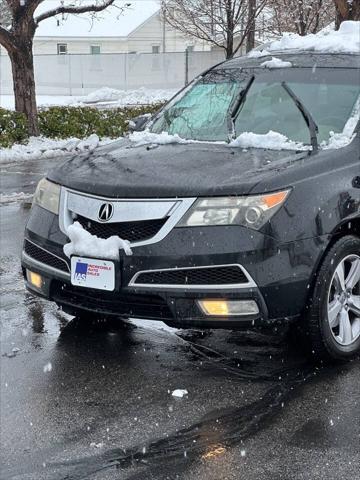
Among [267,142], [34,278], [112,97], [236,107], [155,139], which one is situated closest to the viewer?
[34,278]

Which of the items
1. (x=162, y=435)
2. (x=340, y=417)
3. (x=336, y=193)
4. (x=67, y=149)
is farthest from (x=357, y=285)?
(x=67, y=149)

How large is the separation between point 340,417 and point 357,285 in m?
1.00

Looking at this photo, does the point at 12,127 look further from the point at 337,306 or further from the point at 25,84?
the point at 337,306

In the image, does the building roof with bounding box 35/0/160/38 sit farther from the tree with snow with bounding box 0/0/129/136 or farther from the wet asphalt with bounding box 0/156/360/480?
the wet asphalt with bounding box 0/156/360/480

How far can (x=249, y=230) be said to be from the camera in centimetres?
356

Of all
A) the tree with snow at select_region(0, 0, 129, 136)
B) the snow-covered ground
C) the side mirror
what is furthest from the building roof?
the side mirror

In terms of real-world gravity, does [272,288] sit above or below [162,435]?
above

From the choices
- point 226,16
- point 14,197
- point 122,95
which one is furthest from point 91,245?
point 122,95

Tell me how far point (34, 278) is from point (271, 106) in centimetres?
195

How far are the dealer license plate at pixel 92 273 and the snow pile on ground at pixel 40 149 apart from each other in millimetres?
9306

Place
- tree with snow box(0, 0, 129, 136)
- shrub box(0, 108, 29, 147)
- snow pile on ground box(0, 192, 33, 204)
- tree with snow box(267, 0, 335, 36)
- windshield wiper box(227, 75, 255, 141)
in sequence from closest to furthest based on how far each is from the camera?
windshield wiper box(227, 75, 255, 141) < snow pile on ground box(0, 192, 33, 204) < shrub box(0, 108, 29, 147) < tree with snow box(0, 0, 129, 136) < tree with snow box(267, 0, 335, 36)

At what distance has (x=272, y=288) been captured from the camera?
3.59 meters

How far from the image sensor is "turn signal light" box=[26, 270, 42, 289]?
4.11 metres

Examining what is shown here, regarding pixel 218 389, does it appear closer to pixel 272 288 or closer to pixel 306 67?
pixel 272 288
